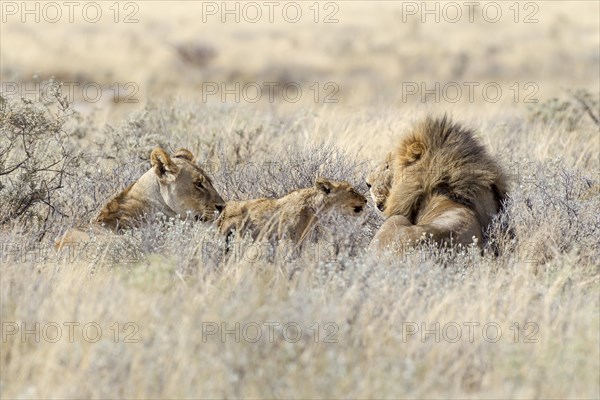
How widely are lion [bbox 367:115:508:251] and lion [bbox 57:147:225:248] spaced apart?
4.37ft

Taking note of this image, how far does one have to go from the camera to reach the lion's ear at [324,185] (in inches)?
286

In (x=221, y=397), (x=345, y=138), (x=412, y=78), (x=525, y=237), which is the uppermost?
(x=412, y=78)

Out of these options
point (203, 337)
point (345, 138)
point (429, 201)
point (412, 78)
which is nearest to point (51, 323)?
point (203, 337)

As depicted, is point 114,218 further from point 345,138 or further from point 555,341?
point 345,138

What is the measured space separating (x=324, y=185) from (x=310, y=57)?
2418 centimetres

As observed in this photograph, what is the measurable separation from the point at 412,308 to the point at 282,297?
0.70 meters

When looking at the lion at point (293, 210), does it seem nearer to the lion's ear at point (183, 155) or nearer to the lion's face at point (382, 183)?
the lion's face at point (382, 183)

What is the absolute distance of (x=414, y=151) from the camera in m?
7.41

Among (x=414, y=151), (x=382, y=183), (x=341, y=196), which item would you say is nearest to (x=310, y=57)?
(x=382, y=183)

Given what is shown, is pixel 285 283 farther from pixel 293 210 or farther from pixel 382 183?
pixel 382 183

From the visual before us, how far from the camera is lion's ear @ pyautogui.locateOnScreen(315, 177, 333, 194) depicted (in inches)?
286

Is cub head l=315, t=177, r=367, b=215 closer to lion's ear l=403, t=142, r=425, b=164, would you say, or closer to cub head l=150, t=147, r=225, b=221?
lion's ear l=403, t=142, r=425, b=164

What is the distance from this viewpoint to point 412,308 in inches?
212

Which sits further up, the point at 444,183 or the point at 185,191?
the point at 444,183
